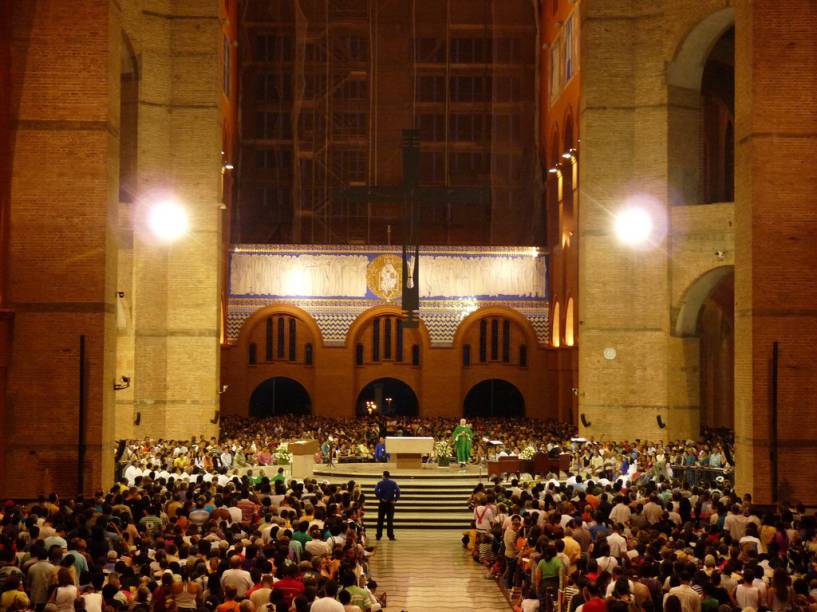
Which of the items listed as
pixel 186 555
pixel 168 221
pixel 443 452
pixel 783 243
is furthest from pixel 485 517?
pixel 168 221

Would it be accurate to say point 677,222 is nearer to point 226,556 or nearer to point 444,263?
point 444,263

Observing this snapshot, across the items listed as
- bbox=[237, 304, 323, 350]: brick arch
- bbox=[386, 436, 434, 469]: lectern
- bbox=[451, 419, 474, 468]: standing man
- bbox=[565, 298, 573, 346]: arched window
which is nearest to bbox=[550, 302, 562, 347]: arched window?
bbox=[565, 298, 573, 346]: arched window

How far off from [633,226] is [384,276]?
13.9 m

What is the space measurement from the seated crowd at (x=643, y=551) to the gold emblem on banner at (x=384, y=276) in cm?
2318

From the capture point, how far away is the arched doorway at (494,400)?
4797 centimetres

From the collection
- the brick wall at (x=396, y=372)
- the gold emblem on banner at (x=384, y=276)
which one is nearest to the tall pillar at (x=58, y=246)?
the brick wall at (x=396, y=372)

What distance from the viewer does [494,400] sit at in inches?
1890

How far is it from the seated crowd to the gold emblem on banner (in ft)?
76.0

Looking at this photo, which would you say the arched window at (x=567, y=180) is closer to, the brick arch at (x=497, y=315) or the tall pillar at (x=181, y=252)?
the brick arch at (x=497, y=315)

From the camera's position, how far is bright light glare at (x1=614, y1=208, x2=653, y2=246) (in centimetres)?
3444

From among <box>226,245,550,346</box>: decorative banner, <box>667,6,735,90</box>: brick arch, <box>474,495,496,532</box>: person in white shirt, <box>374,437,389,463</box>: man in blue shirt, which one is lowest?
<box>474,495,496,532</box>: person in white shirt

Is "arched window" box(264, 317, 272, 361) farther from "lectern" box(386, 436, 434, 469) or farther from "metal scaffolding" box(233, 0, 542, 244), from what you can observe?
"lectern" box(386, 436, 434, 469)

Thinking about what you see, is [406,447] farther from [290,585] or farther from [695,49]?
[290,585]

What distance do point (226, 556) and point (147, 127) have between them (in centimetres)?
2422
